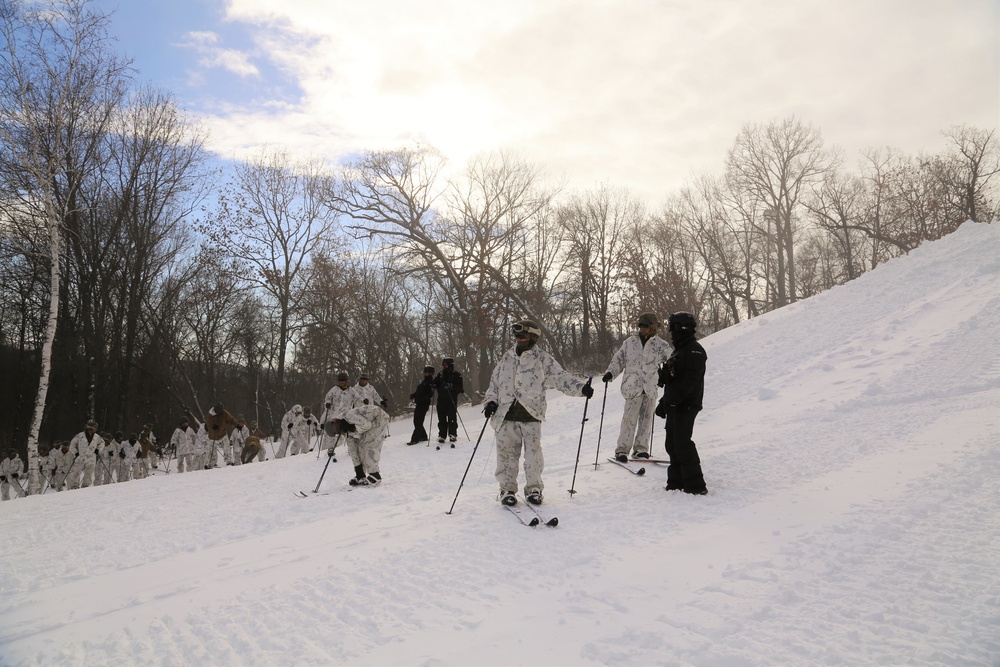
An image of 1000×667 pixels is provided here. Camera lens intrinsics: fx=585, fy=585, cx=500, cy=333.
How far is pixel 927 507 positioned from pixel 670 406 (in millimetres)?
2473

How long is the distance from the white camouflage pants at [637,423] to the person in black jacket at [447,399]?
5.98m

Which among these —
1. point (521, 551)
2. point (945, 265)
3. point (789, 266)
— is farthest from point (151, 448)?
point (789, 266)

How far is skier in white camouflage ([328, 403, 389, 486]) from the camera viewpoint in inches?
367

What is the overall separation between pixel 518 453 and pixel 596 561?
2.12 m

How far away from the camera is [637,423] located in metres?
8.55

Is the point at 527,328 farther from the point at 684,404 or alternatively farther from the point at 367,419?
the point at 367,419

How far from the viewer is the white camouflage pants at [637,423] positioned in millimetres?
8328

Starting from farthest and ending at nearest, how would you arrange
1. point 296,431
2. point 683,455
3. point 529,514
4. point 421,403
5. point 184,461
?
point 184,461 < point 296,431 < point 421,403 < point 683,455 < point 529,514

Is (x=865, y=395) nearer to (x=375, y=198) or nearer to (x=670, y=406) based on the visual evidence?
(x=670, y=406)

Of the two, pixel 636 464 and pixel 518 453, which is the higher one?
pixel 518 453

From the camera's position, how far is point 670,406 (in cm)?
664

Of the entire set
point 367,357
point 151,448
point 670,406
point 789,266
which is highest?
point 789,266

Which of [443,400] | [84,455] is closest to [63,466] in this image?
[84,455]

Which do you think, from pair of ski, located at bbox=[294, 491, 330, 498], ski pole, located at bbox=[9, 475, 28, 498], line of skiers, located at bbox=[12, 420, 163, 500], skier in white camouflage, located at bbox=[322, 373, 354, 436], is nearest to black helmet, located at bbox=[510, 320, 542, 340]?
pair of ski, located at bbox=[294, 491, 330, 498]
